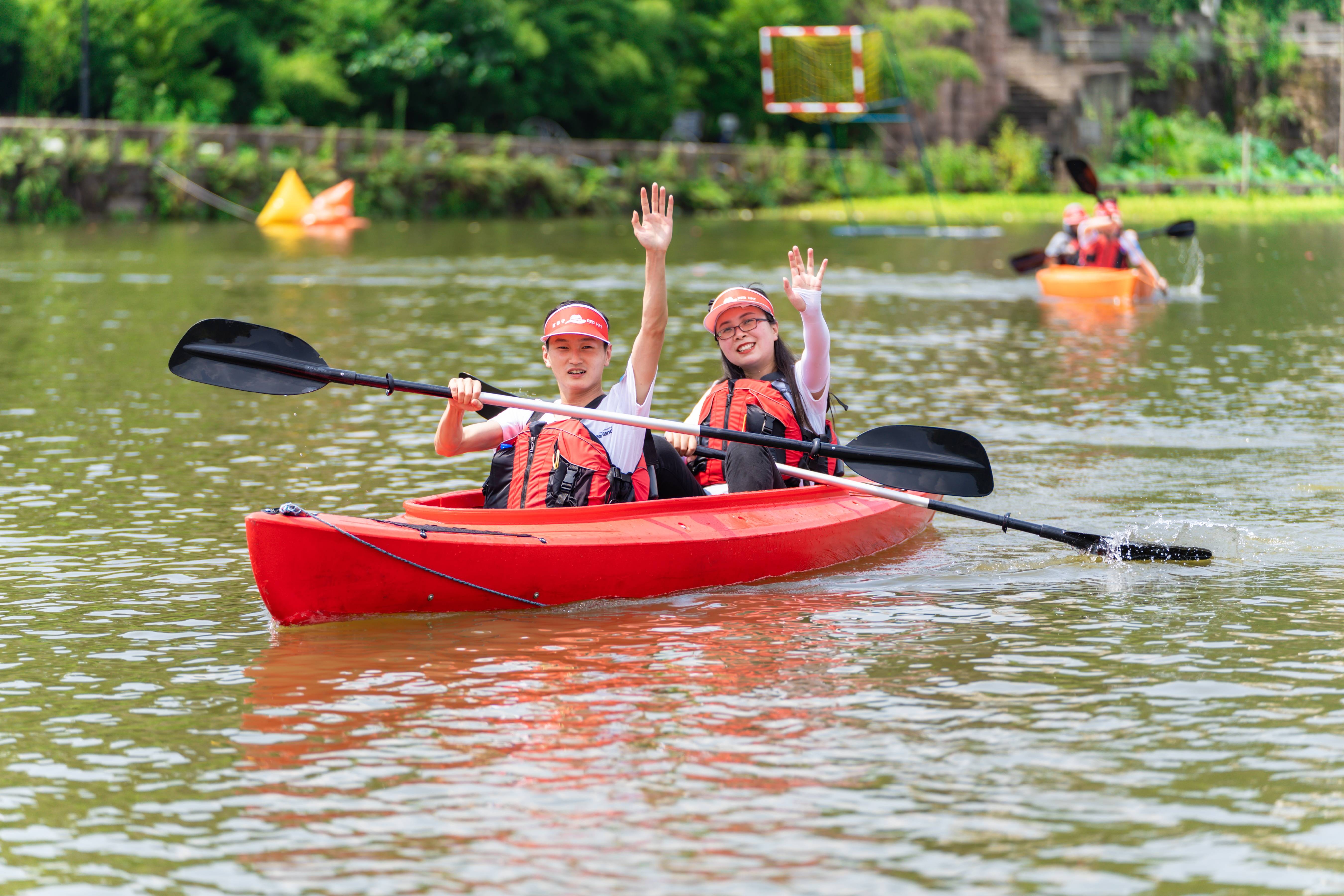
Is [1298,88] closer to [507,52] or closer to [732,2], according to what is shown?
[732,2]

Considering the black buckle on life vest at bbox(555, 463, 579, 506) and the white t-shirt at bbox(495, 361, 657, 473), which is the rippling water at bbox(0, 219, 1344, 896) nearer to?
the black buckle on life vest at bbox(555, 463, 579, 506)

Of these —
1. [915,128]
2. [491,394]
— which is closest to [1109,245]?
[491,394]

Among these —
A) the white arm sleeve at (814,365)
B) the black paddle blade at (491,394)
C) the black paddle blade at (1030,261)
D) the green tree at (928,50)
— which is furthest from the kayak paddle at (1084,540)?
the green tree at (928,50)

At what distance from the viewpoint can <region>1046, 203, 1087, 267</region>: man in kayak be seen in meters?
19.4

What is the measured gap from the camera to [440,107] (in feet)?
126

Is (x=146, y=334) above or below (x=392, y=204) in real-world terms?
below

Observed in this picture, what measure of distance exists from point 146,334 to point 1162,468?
9292 mm

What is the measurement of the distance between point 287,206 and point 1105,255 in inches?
676

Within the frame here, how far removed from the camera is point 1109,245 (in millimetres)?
18938

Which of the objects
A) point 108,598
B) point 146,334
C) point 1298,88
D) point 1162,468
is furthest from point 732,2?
point 108,598

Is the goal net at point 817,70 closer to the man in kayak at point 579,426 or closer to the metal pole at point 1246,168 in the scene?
the metal pole at point 1246,168

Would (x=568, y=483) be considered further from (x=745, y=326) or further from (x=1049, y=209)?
(x=1049, y=209)

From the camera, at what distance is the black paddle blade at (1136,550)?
23.8ft

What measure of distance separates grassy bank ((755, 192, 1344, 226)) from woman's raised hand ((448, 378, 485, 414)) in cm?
2550
